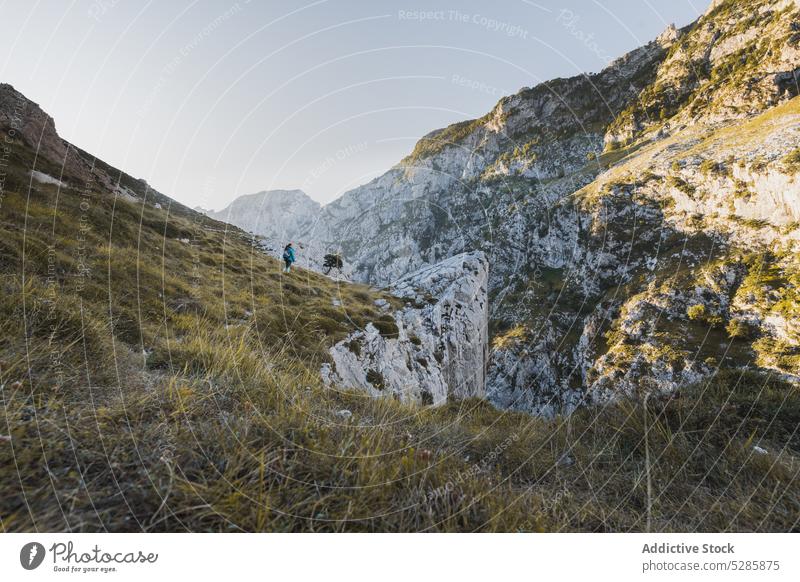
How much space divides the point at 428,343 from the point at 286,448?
12.2m

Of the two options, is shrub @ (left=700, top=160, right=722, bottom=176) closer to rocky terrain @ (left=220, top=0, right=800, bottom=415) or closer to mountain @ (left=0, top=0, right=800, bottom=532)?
rocky terrain @ (left=220, top=0, right=800, bottom=415)

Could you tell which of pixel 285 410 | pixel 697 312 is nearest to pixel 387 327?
pixel 285 410

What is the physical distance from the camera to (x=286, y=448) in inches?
97.9

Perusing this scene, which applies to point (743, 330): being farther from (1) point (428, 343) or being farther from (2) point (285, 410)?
(2) point (285, 410)

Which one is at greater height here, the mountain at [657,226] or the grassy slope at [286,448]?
the mountain at [657,226]

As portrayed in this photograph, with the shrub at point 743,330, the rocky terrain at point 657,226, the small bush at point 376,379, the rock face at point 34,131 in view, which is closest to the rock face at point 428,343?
the small bush at point 376,379

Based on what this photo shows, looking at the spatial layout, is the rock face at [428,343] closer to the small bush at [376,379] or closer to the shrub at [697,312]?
the small bush at [376,379]

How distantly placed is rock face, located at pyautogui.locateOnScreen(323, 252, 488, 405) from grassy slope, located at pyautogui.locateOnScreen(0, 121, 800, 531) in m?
3.34

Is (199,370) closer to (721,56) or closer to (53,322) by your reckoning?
(53,322)

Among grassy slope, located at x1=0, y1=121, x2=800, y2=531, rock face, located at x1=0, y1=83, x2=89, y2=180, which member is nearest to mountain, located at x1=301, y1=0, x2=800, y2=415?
grassy slope, located at x1=0, y1=121, x2=800, y2=531

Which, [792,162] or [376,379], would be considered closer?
[376,379]

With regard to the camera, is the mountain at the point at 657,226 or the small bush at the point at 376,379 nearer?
the small bush at the point at 376,379

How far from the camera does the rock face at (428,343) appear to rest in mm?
9877

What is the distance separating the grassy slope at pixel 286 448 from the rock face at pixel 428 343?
131 inches
